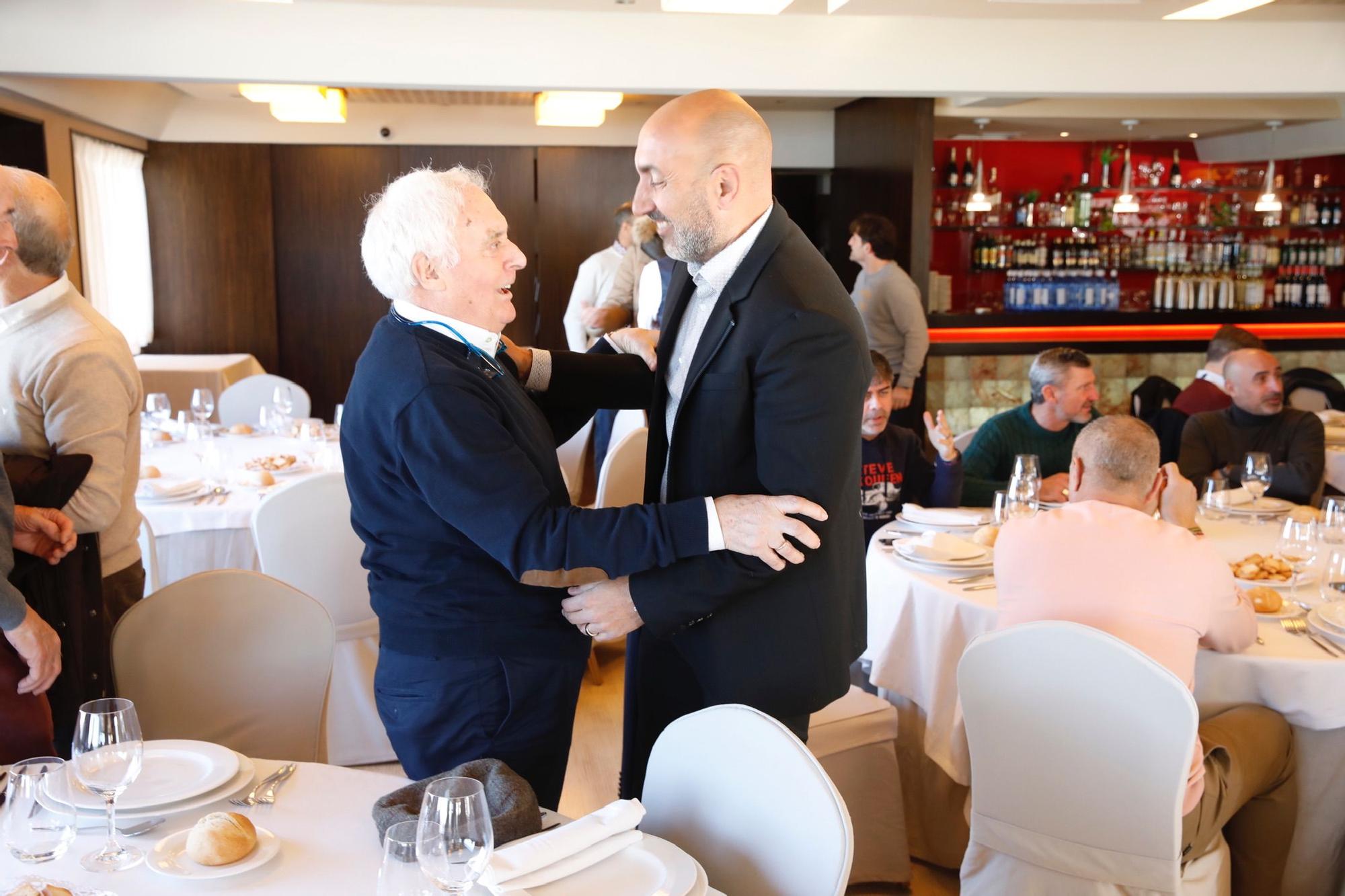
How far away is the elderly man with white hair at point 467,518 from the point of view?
6.01ft

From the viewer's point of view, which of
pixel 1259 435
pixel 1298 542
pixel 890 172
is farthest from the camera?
pixel 890 172

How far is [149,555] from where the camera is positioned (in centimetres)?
379

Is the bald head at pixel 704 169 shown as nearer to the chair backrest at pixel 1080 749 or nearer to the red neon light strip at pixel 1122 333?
the chair backrest at pixel 1080 749

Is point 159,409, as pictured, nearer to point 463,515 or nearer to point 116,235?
point 463,515

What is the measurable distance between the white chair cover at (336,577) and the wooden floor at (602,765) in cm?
15

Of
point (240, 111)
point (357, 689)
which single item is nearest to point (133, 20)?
point (240, 111)

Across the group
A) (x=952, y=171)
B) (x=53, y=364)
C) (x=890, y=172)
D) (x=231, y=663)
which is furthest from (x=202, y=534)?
(x=952, y=171)

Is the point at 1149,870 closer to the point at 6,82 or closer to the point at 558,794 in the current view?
the point at 558,794

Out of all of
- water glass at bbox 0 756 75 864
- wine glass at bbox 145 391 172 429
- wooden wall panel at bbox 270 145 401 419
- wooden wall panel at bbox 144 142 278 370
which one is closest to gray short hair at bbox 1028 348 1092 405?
water glass at bbox 0 756 75 864

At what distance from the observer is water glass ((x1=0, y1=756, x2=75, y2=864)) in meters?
1.46

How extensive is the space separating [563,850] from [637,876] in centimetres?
10

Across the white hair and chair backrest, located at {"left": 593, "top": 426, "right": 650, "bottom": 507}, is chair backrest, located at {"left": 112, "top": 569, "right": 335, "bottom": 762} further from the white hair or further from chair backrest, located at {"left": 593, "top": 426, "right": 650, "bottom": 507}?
chair backrest, located at {"left": 593, "top": 426, "right": 650, "bottom": 507}

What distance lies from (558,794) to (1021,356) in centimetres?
806

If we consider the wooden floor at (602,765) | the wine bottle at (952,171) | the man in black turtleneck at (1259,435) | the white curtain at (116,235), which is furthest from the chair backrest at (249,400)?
the wine bottle at (952,171)
